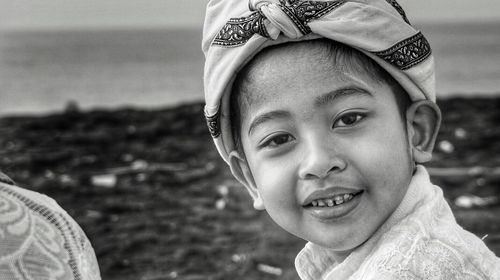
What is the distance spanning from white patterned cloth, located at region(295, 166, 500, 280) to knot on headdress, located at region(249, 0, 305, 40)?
548mm

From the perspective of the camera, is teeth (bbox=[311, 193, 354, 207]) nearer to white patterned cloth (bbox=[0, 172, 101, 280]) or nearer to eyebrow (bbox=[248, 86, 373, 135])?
eyebrow (bbox=[248, 86, 373, 135])

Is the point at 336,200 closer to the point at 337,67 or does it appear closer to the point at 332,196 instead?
the point at 332,196

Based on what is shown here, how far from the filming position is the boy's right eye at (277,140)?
207cm

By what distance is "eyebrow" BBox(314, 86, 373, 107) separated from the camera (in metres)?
2.00

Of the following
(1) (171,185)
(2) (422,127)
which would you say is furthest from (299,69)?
(1) (171,185)

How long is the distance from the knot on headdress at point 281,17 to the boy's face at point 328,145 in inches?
2.9

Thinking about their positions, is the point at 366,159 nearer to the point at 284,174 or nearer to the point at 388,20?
the point at 284,174

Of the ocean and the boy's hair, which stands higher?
the boy's hair

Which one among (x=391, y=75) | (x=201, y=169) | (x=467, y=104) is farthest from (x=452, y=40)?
(x=391, y=75)

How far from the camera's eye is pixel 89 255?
1521 millimetres

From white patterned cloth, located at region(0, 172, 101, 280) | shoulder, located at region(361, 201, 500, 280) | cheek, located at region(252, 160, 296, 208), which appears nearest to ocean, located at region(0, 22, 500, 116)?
cheek, located at region(252, 160, 296, 208)

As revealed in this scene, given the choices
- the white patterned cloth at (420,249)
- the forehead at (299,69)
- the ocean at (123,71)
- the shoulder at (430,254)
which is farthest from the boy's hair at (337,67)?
the ocean at (123,71)

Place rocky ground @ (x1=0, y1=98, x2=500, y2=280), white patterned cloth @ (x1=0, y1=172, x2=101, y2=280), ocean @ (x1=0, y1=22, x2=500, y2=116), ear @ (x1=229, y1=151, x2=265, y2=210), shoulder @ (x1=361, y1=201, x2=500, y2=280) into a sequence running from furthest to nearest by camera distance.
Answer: ocean @ (x1=0, y1=22, x2=500, y2=116) → rocky ground @ (x1=0, y1=98, x2=500, y2=280) → ear @ (x1=229, y1=151, x2=265, y2=210) → shoulder @ (x1=361, y1=201, x2=500, y2=280) → white patterned cloth @ (x1=0, y1=172, x2=101, y2=280)

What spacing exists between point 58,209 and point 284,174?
75cm
